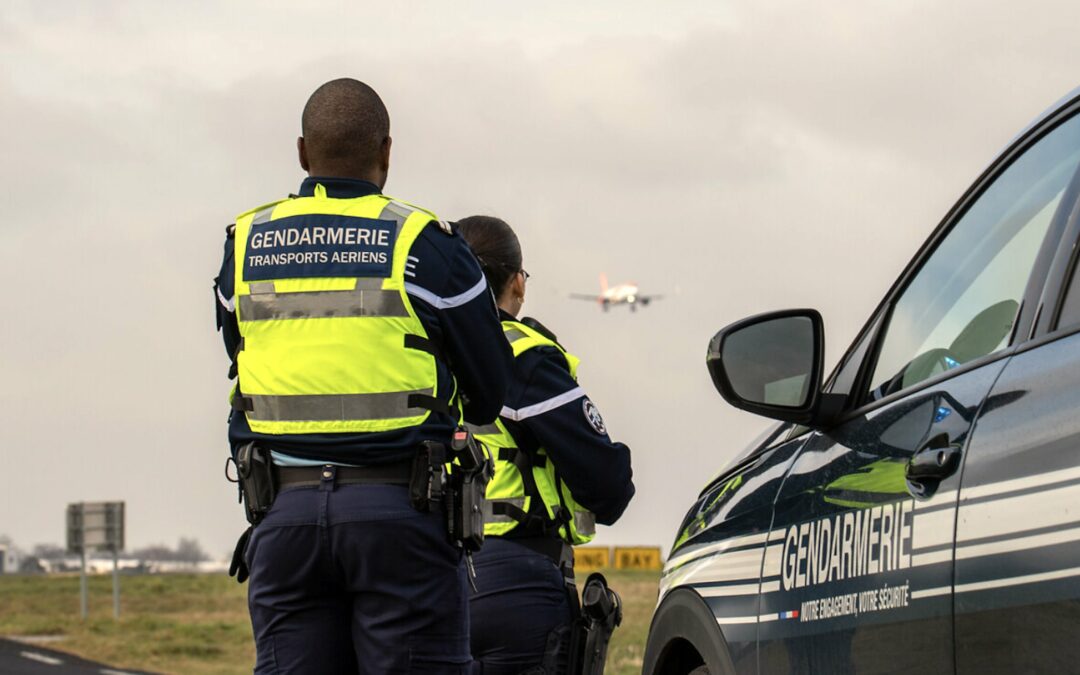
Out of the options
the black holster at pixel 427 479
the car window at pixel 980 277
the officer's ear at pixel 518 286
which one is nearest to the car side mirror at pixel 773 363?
the car window at pixel 980 277

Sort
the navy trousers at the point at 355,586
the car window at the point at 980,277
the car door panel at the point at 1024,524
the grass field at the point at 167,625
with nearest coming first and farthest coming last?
the car door panel at the point at 1024,524 → the car window at the point at 980,277 → the navy trousers at the point at 355,586 → the grass field at the point at 167,625

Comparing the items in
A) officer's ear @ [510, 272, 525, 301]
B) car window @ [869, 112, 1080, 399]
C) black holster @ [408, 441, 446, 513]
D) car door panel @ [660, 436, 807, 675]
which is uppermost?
officer's ear @ [510, 272, 525, 301]

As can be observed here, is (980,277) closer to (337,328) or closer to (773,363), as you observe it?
(773,363)

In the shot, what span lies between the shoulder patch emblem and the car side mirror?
1.54 m

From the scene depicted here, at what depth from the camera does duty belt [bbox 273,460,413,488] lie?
153 inches

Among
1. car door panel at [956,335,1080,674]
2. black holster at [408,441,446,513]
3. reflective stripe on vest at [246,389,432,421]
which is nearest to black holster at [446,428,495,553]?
black holster at [408,441,446,513]

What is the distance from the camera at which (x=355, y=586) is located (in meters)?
3.90

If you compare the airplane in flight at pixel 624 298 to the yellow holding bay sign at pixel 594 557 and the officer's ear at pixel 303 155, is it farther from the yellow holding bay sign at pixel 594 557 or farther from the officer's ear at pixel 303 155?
the officer's ear at pixel 303 155

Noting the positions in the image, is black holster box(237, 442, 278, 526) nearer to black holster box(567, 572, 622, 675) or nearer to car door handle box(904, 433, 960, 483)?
black holster box(567, 572, 622, 675)

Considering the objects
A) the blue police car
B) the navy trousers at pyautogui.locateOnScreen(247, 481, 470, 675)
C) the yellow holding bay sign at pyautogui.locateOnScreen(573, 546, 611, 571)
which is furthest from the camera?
the yellow holding bay sign at pyautogui.locateOnScreen(573, 546, 611, 571)

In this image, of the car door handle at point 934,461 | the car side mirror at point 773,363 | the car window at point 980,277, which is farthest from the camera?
the car side mirror at point 773,363

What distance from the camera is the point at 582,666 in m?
5.15

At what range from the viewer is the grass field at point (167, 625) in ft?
68.2

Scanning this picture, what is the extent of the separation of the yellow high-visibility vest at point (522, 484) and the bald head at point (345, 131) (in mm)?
1041
